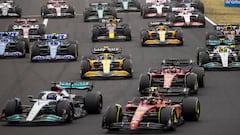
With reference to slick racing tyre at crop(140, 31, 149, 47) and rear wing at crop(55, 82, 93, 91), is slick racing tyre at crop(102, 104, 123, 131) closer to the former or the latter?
rear wing at crop(55, 82, 93, 91)

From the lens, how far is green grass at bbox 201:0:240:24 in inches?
2388

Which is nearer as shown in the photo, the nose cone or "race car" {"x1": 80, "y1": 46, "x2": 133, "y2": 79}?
the nose cone

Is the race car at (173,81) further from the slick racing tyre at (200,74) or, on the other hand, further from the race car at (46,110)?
the race car at (46,110)

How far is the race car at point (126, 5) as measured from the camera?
214 ft

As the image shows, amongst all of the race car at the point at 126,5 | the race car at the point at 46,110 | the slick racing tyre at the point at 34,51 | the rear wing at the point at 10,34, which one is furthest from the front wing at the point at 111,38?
the race car at the point at 46,110

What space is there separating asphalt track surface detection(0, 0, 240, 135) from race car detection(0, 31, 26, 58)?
53 cm

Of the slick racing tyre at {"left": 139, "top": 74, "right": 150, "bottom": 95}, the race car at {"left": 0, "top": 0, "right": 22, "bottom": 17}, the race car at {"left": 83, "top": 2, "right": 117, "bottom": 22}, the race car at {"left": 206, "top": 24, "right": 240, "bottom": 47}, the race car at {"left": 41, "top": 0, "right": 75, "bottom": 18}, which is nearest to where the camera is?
the slick racing tyre at {"left": 139, "top": 74, "right": 150, "bottom": 95}

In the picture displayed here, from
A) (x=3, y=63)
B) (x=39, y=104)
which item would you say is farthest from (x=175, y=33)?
(x=39, y=104)

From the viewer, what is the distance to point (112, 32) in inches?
2034

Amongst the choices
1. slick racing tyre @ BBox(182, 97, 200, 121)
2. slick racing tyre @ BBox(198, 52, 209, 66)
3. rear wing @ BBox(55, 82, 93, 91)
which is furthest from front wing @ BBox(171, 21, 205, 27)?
slick racing tyre @ BBox(182, 97, 200, 121)

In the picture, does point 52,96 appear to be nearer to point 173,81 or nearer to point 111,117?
point 111,117

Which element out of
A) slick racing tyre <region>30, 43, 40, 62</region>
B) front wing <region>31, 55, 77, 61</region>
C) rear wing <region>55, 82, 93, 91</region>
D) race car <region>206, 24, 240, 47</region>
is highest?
race car <region>206, 24, 240, 47</region>

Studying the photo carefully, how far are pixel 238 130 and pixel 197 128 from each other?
Answer: 1246 millimetres

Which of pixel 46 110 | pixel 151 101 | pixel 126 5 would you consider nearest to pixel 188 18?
pixel 126 5
